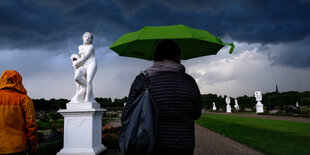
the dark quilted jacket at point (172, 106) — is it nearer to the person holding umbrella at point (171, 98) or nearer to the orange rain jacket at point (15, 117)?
the person holding umbrella at point (171, 98)

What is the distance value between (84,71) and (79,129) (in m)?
1.54

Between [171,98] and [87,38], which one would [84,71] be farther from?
[171,98]

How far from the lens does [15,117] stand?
2748 millimetres

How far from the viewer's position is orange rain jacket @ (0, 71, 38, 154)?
2.69 m

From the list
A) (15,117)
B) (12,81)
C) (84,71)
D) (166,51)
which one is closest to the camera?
(166,51)

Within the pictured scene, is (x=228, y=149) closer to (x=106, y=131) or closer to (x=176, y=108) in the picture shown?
(x=106, y=131)

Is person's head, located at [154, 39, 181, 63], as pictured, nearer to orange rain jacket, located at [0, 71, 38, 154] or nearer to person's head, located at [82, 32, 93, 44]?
orange rain jacket, located at [0, 71, 38, 154]

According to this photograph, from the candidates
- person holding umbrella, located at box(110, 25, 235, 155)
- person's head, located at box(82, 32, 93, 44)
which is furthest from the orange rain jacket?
person's head, located at box(82, 32, 93, 44)

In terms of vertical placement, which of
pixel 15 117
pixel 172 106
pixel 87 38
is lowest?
pixel 15 117

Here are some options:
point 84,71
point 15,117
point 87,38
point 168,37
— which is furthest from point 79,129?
point 168,37

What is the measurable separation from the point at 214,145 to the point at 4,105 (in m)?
6.65

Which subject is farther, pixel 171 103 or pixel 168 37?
pixel 168 37

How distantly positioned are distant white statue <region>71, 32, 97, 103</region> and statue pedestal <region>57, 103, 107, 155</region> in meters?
0.34

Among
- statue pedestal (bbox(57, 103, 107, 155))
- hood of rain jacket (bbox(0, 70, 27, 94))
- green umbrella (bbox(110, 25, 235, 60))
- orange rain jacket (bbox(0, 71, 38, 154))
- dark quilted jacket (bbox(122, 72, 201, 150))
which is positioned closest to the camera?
dark quilted jacket (bbox(122, 72, 201, 150))
